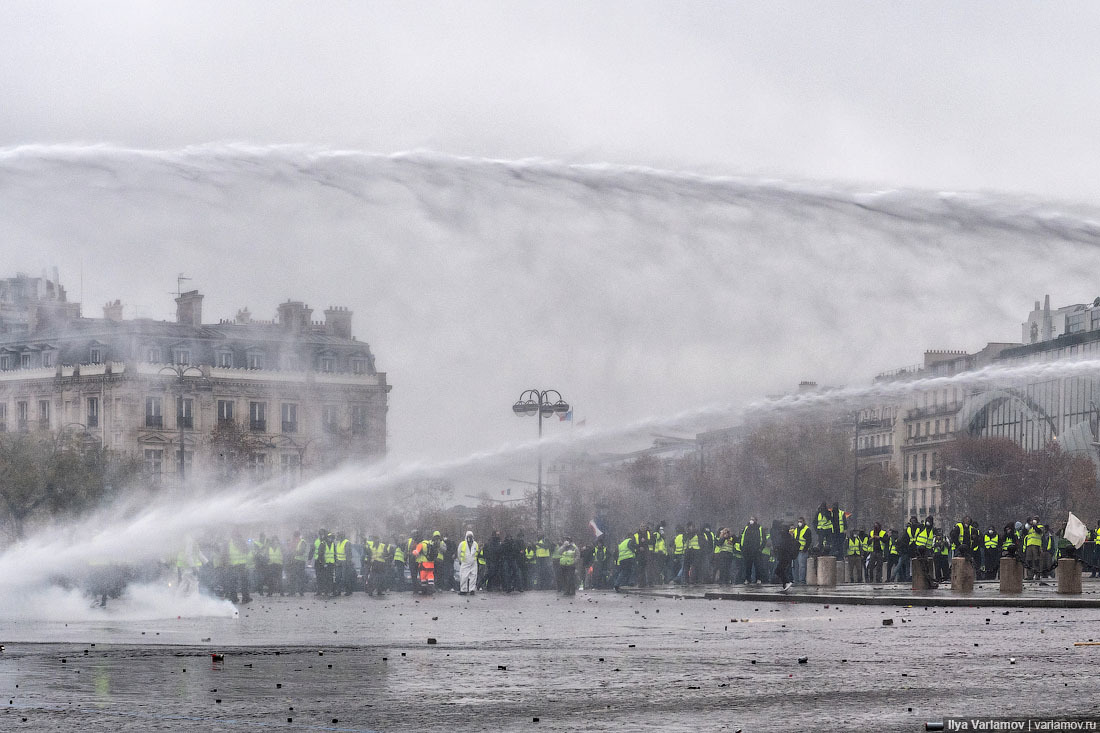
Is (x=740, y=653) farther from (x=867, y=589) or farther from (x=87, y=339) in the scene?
(x=87, y=339)

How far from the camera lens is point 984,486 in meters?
102

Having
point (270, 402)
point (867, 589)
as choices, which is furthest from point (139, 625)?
point (270, 402)

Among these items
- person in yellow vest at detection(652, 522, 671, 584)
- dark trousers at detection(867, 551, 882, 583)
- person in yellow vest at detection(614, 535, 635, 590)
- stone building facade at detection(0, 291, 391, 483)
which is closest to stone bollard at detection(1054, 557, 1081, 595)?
dark trousers at detection(867, 551, 882, 583)

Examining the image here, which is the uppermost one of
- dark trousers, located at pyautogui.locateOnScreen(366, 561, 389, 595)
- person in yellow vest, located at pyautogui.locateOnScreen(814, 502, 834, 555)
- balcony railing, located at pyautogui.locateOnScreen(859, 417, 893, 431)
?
balcony railing, located at pyautogui.locateOnScreen(859, 417, 893, 431)

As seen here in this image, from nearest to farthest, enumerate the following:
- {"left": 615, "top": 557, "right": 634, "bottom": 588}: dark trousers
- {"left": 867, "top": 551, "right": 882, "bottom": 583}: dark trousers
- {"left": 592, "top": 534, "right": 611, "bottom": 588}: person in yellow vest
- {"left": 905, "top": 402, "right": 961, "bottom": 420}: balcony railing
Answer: {"left": 615, "top": 557, "right": 634, "bottom": 588}: dark trousers, {"left": 867, "top": 551, "right": 882, "bottom": 583}: dark trousers, {"left": 592, "top": 534, "right": 611, "bottom": 588}: person in yellow vest, {"left": 905, "top": 402, "right": 961, "bottom": 420}: balcony railing

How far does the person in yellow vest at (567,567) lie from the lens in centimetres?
3975

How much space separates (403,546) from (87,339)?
17183 mm

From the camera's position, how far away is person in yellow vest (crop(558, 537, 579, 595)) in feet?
130

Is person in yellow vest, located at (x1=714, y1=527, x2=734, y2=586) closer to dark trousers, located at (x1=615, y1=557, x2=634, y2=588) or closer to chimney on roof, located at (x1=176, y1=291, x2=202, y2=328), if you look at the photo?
dark trousers, located at (x1=615, y1=557, x2=634, y2=588)

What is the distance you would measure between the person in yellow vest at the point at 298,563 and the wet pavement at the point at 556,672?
14.1 meters

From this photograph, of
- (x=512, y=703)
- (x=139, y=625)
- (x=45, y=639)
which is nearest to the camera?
(x=512, y=703)

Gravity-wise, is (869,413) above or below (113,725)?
above

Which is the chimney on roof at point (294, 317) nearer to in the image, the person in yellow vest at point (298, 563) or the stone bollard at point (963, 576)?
the person in yellow vest at point (298, 563)

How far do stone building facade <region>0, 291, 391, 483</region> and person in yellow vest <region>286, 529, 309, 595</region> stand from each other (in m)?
4.27
